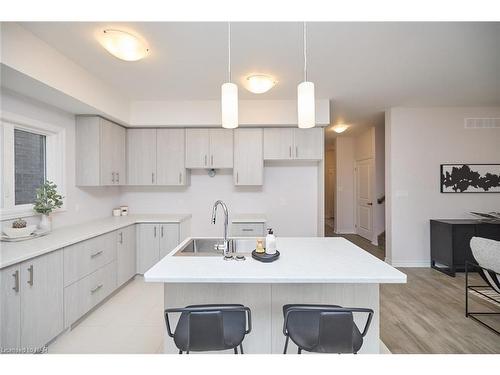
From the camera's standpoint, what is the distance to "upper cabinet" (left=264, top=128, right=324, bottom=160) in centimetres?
368

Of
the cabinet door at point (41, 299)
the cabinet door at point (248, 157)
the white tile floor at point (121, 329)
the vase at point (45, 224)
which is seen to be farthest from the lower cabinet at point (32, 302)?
the cabinet door at point (248, 157)

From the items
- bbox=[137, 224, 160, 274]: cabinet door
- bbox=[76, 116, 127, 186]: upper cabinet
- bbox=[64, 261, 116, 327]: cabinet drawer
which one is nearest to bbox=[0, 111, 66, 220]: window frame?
bbox=[76, 116, 127, 186]: upper cabinet

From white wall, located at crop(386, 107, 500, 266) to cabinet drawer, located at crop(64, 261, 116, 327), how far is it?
4.18 meters

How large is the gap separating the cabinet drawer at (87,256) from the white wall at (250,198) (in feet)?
4.30

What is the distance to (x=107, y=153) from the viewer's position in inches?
131

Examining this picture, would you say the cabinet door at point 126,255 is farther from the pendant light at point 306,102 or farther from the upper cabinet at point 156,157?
the pendant light at point 306,102

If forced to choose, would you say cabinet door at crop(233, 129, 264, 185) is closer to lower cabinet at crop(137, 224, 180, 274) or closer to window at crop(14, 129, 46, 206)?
lower cabinet at crop(137, 224, 180, 274)

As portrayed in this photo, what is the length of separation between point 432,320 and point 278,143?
2788mm

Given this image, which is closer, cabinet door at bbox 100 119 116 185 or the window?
the window

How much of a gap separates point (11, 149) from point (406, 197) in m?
5.26
